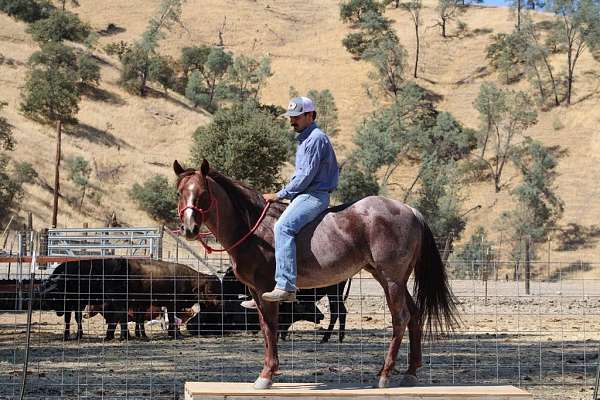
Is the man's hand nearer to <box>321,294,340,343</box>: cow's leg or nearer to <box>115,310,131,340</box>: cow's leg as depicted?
<box>321,294,340,343</box>: cow's leg

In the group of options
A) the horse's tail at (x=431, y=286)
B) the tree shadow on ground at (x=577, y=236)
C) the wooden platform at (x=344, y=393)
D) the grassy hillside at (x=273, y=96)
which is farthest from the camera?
the grassy hillside at (x=273, y=96)

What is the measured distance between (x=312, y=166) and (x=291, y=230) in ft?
1.80

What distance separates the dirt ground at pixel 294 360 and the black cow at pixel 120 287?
0.49m

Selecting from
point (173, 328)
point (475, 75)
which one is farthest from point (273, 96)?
point (173, 328)

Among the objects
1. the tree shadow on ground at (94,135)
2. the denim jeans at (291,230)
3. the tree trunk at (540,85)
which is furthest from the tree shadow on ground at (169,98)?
the denim jeans at (291,230)

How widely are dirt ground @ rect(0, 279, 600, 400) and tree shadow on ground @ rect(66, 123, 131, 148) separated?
141ft

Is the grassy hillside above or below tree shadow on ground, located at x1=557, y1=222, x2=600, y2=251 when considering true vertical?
above

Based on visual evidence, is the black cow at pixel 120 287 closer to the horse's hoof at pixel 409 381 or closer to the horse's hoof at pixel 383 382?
the horse's hoof at pixel 409 381

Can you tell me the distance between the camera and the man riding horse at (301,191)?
8.41 metres

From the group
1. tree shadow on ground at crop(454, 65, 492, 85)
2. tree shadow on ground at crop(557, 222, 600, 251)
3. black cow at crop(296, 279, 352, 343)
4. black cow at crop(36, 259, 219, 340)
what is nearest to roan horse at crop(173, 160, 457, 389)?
black cow at crop(296, 279, 352, 343)

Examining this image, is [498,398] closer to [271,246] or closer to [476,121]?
[271,246]

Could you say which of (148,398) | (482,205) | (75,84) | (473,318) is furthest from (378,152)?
(148,398)

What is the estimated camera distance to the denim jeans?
8406 mm

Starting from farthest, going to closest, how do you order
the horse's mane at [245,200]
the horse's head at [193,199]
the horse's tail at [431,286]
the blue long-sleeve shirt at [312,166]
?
the horse's tail at [431,286]
the horse's mane at [245,200]
the blue long-sleeve shirt at [312,166]
the horse's head at [193,199]
